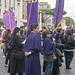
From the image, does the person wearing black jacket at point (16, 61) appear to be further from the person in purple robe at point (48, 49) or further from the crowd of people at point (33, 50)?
the person in purple robe at point (48, 49)

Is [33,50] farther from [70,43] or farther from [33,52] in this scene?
[70,43]

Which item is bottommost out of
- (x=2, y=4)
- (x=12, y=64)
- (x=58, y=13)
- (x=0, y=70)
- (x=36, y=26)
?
(x=0, y=70)

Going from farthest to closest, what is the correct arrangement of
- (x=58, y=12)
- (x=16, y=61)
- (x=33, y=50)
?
1. (x=58, y=12)
2. (x=16, y=61)
3. (x=33, y=50)

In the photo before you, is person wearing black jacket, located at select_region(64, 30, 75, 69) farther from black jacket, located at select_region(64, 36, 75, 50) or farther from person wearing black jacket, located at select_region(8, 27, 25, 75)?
person wearing black jacket, located at select_region(8, 27, 25, 75)

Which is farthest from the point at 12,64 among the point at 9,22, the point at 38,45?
the point at 9,22

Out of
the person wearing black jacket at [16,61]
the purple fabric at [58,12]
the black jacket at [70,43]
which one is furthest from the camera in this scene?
the black jacket at [70,43]

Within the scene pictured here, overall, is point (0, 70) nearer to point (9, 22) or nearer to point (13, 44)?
point (13, 44)

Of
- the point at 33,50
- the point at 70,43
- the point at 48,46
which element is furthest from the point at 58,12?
the point at 33,50

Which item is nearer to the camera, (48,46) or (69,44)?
(48,46)

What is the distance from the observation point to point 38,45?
5.21 meters

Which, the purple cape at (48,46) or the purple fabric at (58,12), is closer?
the purple cape at (48,46)

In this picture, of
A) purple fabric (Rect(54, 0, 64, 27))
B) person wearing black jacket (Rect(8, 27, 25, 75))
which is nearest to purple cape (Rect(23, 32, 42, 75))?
person wearing black jacket (Rect(8, 27, 25, 75))

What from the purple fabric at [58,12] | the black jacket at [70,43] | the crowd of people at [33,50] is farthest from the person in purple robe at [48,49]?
the black jacket at [70,43]

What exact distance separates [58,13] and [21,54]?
1.90m
